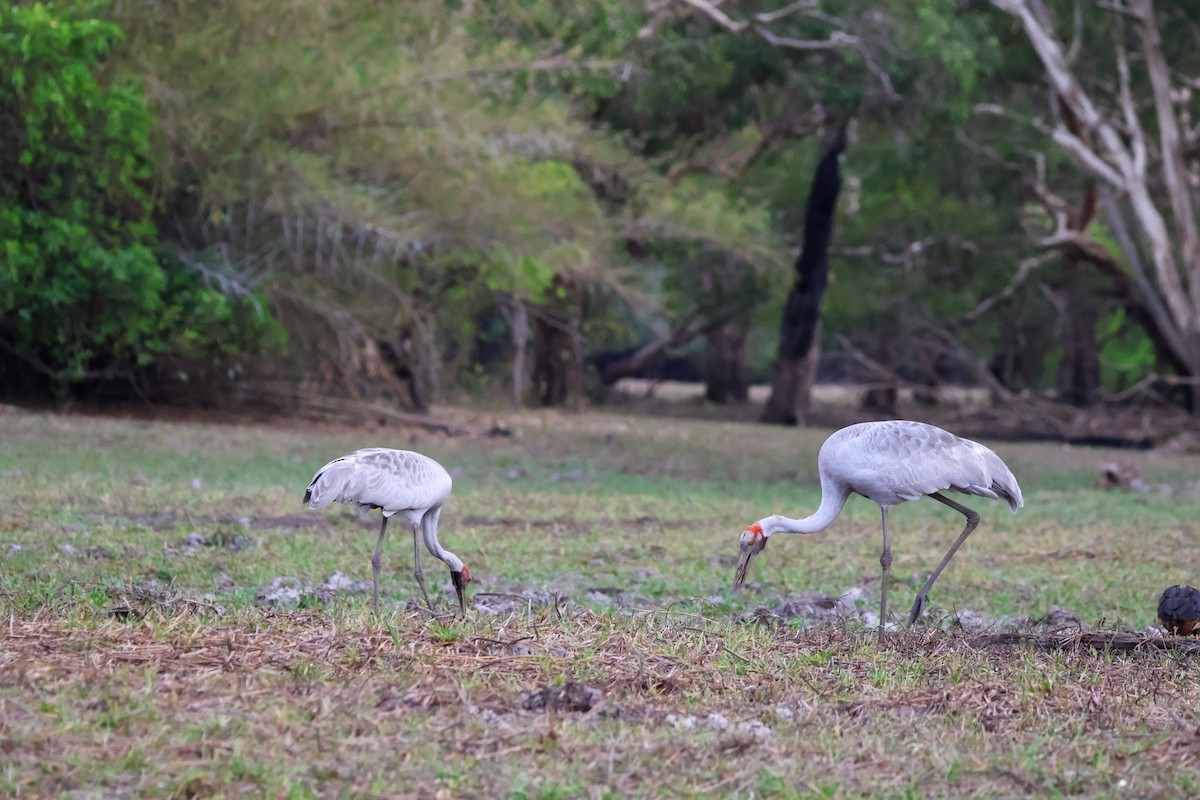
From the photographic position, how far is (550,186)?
71.0 feet

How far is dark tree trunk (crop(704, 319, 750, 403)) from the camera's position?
1348 inches

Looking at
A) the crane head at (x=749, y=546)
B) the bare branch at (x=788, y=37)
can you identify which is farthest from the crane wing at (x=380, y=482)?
the bare branch at (x=788, y=37)

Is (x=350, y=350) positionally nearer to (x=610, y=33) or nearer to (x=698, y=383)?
(x=610, y=33)

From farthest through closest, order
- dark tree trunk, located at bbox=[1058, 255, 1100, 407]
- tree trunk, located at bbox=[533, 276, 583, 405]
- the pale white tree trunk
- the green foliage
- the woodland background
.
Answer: dark tree trunk, located at bbox=[1058, 255, 1100, 407] < tree trunk, located at bbox=[533, 276, 583, 405] < the pale white tree trunk < the woodland background < the green foliage

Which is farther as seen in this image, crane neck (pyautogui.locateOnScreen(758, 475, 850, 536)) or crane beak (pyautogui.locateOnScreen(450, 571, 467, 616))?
crane neck (pyautogui.locateOnScreen(758, 475, 850, 536))

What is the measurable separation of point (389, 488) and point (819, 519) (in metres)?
2.12

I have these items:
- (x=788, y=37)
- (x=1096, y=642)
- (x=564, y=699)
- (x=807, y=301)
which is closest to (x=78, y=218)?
(x=788, y=37)

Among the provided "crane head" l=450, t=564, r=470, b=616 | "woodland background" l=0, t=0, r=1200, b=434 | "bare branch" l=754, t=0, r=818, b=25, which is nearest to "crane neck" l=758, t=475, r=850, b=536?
"crane head" l=450, t=564, r=470, b=616

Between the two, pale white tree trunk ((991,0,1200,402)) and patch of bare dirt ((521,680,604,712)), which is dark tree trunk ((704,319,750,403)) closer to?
pale white tree trunk ((991,0,1200,402))

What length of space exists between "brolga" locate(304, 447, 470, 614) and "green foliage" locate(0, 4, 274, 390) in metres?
9.48

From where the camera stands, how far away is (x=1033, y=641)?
5.91m

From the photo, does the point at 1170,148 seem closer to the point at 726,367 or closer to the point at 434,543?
the point at 726,367

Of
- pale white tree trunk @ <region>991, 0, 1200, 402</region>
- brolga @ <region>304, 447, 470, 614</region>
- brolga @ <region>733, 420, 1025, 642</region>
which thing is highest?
pale white tree trunk @ <region>991, 0, 1200, 402</region>

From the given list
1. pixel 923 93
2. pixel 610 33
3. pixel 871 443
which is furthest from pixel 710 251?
pixel 871 443
